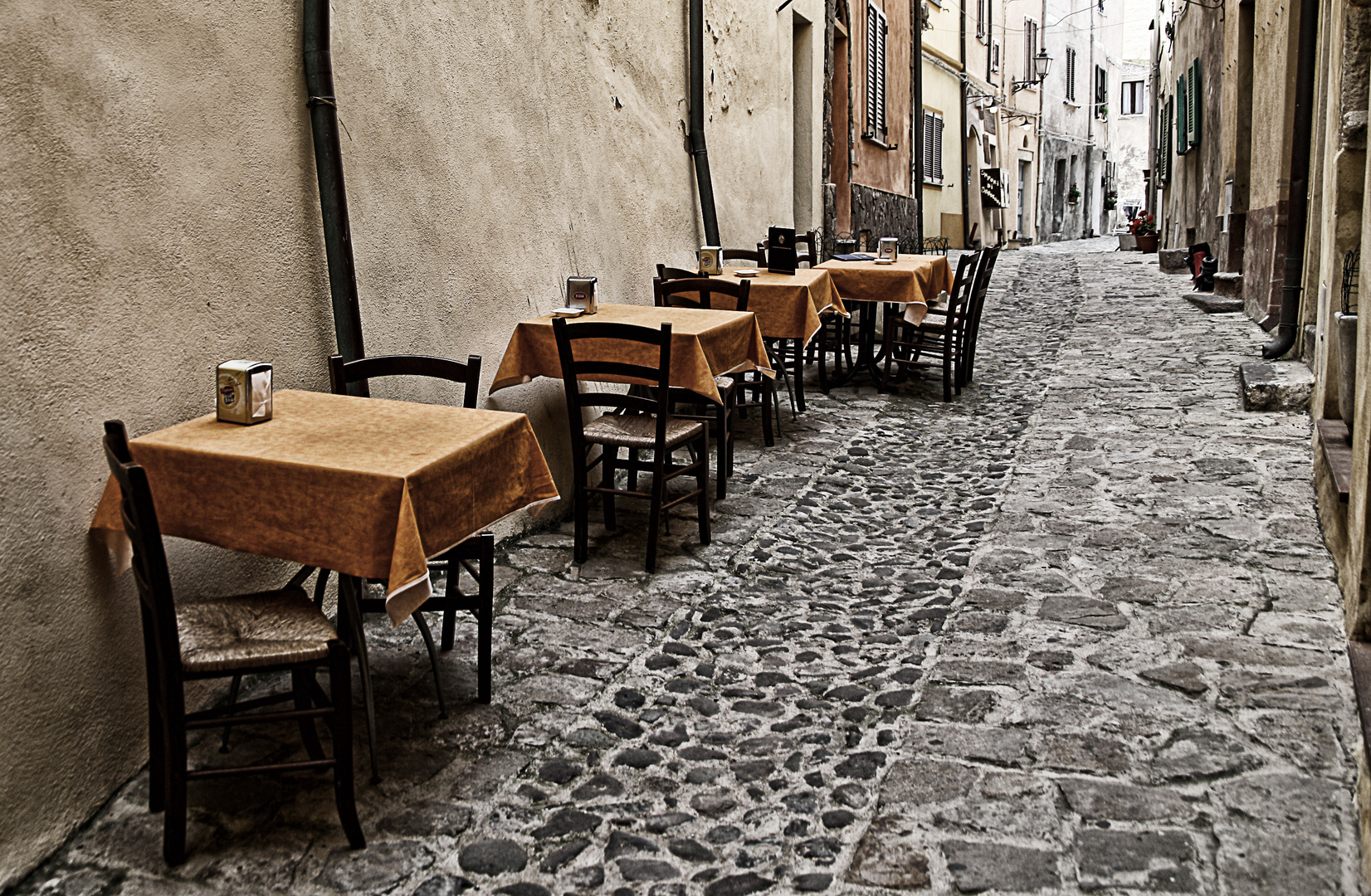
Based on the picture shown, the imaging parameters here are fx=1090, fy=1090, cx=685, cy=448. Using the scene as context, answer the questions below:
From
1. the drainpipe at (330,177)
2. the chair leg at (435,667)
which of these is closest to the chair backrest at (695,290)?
the drainpipe at (330,177)

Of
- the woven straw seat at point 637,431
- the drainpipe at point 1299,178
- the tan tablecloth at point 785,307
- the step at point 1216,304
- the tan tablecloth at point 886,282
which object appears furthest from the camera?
the step at point 1216,304

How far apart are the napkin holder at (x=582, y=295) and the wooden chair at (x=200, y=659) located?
8.98ft

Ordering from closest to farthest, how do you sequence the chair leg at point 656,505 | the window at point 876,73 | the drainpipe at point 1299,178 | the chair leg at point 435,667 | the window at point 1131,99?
the chair leg at point 435,667 < the chair leg at point 656,505 < the drainpipe at point 1299,178 < the window at point 876,73 < the window at point 1131,99

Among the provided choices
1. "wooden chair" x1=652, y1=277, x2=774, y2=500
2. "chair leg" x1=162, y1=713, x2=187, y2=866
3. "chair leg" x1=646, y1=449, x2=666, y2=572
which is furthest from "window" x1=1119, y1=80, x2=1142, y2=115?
"chair leg" x1=162, y1=713, x2=187, y2=866

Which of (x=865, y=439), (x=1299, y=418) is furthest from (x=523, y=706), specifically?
(x=1299, y=418)

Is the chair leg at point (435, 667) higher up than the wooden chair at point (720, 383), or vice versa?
the wooden chair at point (720, 383)

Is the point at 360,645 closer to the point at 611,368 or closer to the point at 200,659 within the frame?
the point at 200,659

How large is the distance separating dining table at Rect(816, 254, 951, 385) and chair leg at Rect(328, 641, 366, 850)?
18.4 ft

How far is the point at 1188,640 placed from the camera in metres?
3.67

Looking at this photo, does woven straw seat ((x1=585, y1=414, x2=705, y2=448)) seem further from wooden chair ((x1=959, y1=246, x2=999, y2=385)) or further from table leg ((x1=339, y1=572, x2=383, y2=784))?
wooden chair ((x1=959, y1=246, x2=999, y2=385))

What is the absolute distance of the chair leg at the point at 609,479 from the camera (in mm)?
4900

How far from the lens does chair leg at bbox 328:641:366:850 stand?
8.53ft

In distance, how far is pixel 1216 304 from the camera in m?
10.4

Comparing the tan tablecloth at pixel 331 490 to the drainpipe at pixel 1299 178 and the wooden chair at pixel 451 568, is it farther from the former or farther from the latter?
the drainpipe at pixel 1299 178
